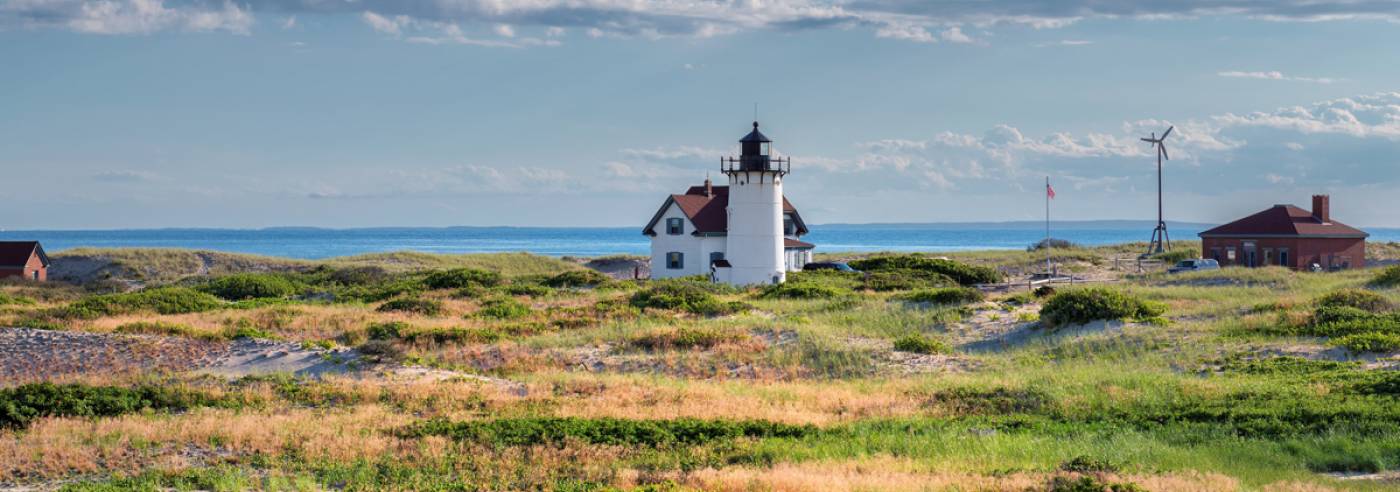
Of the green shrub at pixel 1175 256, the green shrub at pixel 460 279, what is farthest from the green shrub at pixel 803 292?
the green shrub at pixel 1175 256

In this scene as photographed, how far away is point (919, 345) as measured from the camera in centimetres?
2959

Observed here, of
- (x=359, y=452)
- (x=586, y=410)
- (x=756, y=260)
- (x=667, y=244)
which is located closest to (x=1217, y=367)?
(x=586, y=410)

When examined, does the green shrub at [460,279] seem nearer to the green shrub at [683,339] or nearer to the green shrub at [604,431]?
the green shrub at [683,339]

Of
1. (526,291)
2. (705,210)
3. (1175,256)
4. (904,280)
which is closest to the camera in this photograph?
(526,291)

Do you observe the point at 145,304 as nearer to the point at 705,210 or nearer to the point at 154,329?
the point at 154,329

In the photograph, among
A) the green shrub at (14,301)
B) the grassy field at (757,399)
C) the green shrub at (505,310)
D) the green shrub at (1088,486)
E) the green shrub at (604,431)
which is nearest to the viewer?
the green shrub at (1088,486)

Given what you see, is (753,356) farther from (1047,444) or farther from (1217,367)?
(1047,444)

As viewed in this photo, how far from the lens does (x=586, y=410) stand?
20.3 m

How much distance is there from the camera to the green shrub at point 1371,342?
2534 centimetres

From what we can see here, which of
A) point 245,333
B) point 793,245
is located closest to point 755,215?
point 793,245

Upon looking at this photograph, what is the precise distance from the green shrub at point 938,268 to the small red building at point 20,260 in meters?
42.5

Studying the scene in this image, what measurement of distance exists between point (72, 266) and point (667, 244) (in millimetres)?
42758

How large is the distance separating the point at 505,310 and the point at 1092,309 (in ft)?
59.3

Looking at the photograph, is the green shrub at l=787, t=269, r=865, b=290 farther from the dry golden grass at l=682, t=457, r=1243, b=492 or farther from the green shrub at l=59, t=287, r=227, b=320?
the dry golden grass at l=682, t=457, r=1243, b=492
